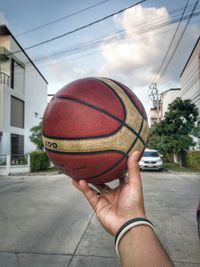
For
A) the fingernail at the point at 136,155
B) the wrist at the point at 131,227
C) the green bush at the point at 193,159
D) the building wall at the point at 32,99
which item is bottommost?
the green bush at the point at 193,159

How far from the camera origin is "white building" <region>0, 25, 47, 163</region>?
1761 centimetres

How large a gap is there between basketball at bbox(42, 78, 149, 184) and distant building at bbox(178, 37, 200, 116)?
763 inches

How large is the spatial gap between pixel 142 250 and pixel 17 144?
64.7 feet

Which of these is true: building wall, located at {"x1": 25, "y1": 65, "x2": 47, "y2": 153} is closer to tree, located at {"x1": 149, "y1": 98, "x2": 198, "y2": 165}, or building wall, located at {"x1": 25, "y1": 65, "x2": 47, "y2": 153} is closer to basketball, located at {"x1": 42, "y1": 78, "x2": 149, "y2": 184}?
tree, located at {"x1": 149, "y1": 98, "x2": 198, "y2": 165}

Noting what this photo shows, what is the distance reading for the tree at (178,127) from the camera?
60.4ft

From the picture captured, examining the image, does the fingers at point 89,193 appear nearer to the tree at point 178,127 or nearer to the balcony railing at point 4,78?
the tree at point 178,127

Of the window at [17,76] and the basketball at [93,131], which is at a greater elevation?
the window at [17,76]

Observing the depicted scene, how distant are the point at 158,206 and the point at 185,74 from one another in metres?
21.6

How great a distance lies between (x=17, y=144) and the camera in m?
19.9

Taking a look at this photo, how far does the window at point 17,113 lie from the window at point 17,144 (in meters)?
0.87

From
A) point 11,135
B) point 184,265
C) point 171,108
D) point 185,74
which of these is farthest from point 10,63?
point 184,265

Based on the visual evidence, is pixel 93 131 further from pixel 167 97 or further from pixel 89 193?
pixel 167 97

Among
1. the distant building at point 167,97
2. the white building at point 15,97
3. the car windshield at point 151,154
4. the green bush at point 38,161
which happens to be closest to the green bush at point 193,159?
the car windshield at point 151,154

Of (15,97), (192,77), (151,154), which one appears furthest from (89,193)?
(192,77)
